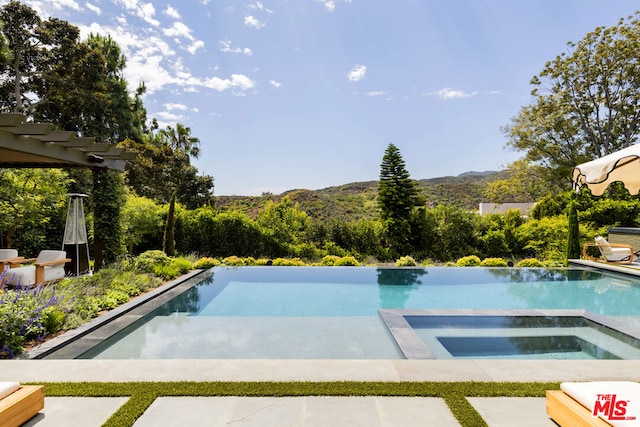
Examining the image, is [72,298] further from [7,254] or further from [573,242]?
[573,242]

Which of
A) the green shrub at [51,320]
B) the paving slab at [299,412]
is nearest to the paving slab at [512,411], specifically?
the paving slab at [299,412]

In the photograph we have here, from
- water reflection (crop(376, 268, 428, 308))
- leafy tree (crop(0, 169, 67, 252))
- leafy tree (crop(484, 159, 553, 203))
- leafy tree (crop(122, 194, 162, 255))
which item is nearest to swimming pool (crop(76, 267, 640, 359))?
water reflection (crop(376, 268, 428, 308))

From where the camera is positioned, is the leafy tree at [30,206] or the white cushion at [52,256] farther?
the leafy tree at [30,206]

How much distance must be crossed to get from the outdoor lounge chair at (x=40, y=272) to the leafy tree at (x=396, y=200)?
32.9ft

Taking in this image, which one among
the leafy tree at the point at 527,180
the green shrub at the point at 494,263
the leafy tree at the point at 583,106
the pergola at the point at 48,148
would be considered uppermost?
the leafy tree at the point at 583,106

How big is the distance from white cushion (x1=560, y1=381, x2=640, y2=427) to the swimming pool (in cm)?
217

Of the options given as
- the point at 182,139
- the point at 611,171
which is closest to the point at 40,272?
the point at 611,171

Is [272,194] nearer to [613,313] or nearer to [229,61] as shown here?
[229,61]

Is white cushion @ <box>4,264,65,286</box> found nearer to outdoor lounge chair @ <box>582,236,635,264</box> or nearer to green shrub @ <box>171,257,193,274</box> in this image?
green shrub @ <box>171,257,193,274</box>

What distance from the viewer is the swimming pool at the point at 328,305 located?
459 cm

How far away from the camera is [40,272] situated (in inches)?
240

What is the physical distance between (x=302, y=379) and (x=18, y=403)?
1.95 metres

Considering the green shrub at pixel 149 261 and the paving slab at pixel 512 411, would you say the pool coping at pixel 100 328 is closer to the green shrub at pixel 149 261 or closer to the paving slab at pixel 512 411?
the green shrub at pixel 149 261

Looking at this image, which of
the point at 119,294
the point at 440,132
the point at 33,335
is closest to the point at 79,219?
the point at 119,294
